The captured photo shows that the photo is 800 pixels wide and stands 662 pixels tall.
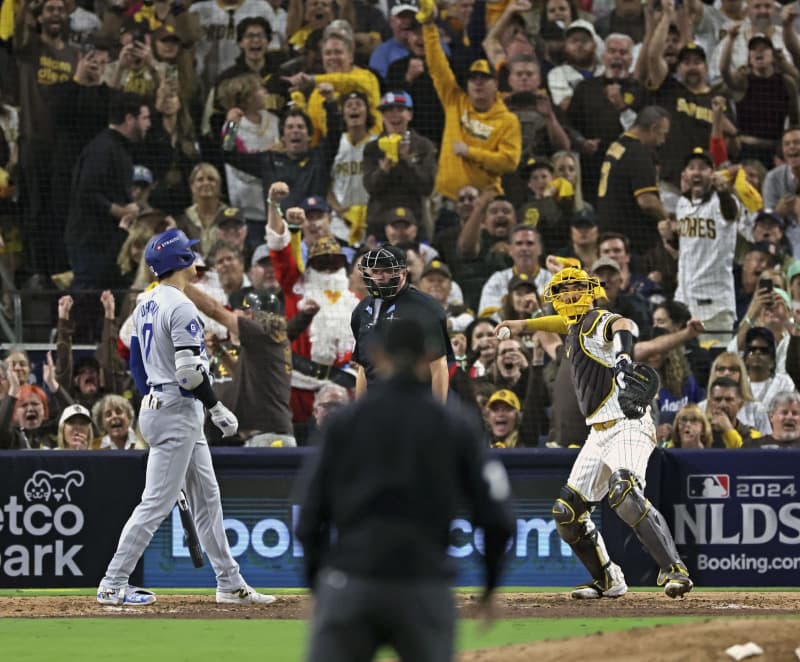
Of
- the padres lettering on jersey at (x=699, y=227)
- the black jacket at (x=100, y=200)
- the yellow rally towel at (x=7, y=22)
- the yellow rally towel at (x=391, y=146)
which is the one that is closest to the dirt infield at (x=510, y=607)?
the padres lettering on jersey at (x=699, y=227)

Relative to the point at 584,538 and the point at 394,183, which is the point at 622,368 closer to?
the point at 584,538

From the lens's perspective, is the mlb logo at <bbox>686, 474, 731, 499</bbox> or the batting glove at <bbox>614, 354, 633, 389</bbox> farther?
the mlb logo at <bbox>686, 474, 731, 499</bbox>

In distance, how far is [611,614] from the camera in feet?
29.3

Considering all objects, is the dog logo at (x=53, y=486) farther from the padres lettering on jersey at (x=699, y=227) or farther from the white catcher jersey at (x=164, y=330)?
the padres lettering on jersey at (x=699, y=227)

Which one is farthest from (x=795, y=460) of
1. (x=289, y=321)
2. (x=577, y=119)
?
(x=577, y=119)

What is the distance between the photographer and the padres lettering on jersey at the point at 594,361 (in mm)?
9617

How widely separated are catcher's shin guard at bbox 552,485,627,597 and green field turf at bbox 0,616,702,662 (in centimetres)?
86

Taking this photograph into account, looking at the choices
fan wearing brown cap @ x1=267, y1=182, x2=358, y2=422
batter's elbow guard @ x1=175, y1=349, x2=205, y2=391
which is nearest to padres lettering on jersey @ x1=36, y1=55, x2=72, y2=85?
fan wearing brown cap @ x1=267, y1=182, x2=358, y2=422

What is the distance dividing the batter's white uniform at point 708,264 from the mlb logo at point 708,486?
382 centimetres

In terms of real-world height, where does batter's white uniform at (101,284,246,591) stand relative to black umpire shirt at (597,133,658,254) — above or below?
below

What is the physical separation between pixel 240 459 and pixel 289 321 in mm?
2229

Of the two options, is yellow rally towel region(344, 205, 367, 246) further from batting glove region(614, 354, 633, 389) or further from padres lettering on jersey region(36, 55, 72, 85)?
batting glove region(614, 354, 633, 389)

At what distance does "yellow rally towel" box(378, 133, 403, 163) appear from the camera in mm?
15172

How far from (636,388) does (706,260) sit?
5.17m
